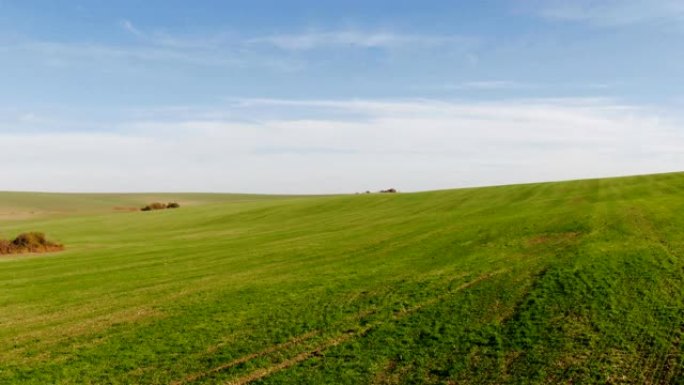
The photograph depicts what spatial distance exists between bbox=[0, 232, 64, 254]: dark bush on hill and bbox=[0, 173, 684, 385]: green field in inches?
252

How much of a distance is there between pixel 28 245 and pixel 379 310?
35907mm

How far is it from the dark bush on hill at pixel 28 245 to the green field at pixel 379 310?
640cm

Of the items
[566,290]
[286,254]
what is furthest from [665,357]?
[286,254]

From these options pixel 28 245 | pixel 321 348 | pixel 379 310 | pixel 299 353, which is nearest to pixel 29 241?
pixel 28 245

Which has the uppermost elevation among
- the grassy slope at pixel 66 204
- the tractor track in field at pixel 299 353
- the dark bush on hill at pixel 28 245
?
the grassy slope at pixel 66 204

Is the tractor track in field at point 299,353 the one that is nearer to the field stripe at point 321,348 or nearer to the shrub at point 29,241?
the field stripe at point 321,348

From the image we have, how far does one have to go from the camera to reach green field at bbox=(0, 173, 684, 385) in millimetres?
13914

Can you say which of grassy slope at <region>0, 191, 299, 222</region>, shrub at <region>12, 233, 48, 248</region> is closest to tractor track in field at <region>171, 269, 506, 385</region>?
shrub at <region>12, 233, 48, 248</region>

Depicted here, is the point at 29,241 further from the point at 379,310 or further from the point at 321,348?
the point at 321,348

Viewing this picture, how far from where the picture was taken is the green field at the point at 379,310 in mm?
13914

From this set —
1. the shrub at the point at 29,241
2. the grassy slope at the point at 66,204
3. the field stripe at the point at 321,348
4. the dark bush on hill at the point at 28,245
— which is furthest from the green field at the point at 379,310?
the grassy slope at the point at 66,204

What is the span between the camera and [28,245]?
41406 mm

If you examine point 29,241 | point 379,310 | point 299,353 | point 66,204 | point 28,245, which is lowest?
point 299,353

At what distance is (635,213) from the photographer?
110 feet
